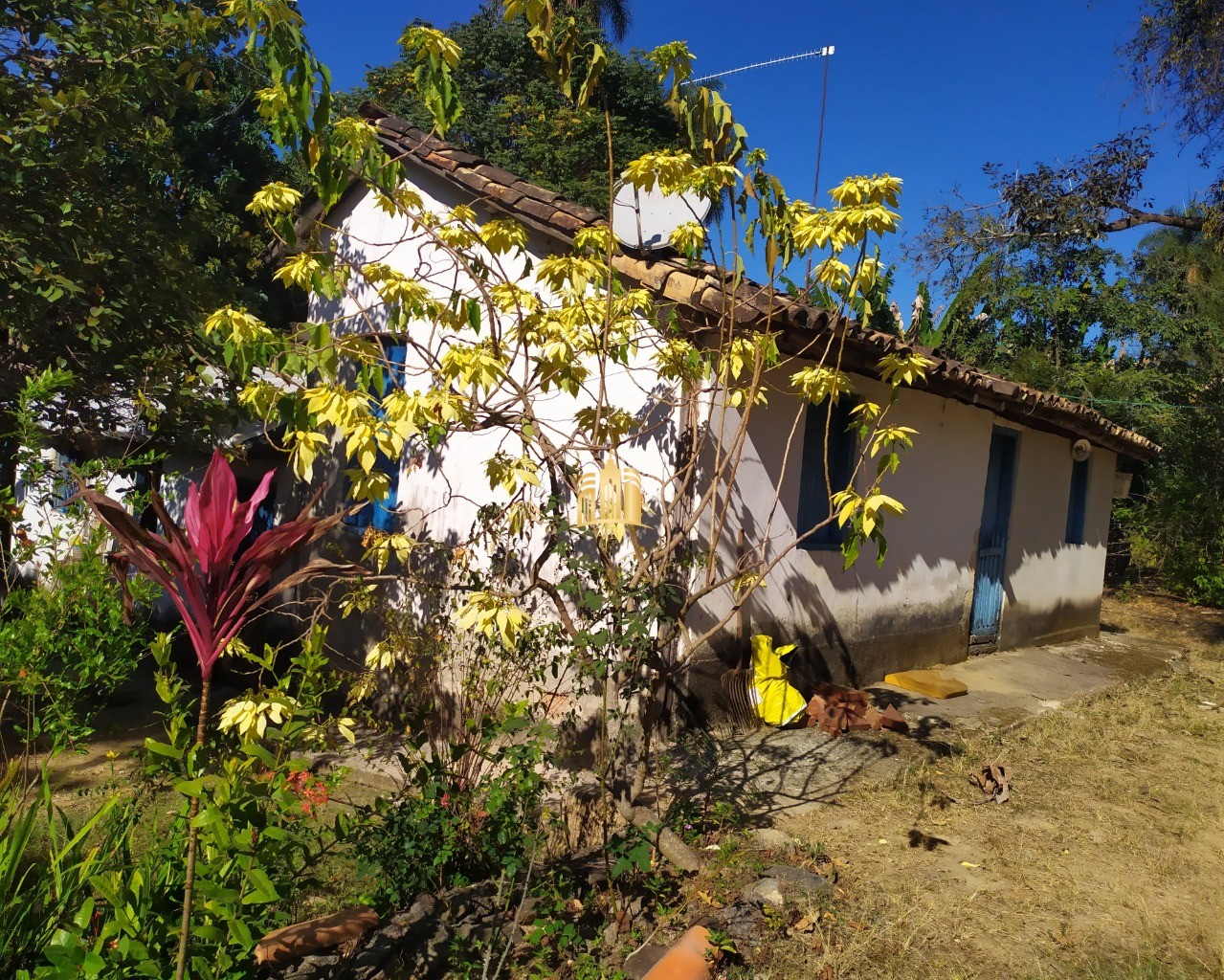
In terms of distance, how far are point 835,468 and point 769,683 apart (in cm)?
205

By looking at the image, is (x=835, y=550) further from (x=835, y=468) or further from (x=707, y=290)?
(x=707, y=290)


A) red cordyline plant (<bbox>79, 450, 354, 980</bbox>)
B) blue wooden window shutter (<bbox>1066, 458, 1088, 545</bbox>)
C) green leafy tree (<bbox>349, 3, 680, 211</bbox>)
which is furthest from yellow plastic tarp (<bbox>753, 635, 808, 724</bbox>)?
green leafy tree (<bbox>349, 3, 680, 211</bbox>)

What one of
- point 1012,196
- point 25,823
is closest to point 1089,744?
point 25,823

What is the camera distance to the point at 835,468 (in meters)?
7.37

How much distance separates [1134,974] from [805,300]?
3716 millimetres

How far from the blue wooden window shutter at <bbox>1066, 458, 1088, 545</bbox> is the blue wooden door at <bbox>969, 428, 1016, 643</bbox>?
2.27 meters

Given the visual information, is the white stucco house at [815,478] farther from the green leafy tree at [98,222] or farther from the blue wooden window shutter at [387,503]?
the green leafy tree at [98,222]

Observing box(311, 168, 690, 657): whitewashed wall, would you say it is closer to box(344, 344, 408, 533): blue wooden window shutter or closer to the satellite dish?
box(344, 344, 408, 533): blue wooden window shutter

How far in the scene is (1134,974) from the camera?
139 inches

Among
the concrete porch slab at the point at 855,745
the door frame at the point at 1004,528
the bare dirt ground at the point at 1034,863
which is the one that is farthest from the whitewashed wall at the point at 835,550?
the bare dirt ground at the point at 1034,863

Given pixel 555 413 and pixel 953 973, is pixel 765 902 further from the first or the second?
pixel 555 413

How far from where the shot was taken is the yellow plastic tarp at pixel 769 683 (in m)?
6.31

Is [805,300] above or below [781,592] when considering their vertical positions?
above

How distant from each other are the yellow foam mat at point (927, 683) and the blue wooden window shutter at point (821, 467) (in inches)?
65.3
